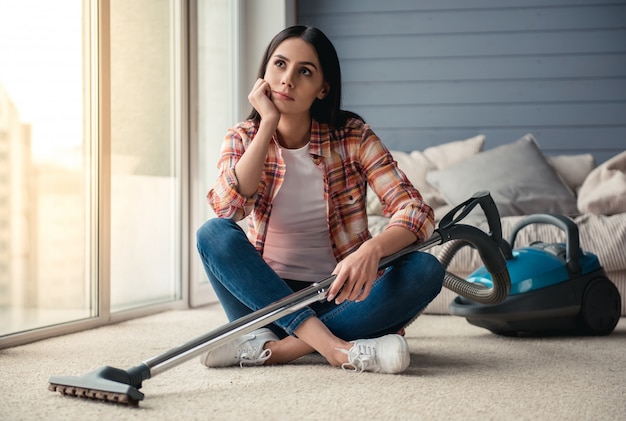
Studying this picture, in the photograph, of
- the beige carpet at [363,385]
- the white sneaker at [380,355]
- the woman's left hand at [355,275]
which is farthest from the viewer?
the white sneaker at [380,355]

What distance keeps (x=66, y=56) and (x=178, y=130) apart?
81 centimetres

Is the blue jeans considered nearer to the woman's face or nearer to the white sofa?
the woman's face

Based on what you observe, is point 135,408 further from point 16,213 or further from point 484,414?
point 16,213

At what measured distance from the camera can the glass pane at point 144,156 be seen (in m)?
2.97

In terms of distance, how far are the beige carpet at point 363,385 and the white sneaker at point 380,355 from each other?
1.0 inches

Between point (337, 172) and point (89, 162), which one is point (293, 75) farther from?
point (89, 162)

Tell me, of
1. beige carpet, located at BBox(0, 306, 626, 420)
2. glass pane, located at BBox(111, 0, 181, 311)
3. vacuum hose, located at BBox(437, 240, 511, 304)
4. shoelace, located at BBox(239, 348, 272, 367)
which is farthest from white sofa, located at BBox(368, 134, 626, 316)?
shoelace, located at BBox(239, 348, 272, 367)

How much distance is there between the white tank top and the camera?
199 cm

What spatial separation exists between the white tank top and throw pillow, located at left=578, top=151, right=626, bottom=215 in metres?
1.66

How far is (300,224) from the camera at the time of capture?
1991 millimetres

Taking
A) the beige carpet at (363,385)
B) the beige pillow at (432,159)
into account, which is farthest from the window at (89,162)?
the beige pillow at (432,159)

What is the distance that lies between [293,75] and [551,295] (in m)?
1.06

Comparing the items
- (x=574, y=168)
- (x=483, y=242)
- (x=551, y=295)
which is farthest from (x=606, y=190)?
(x=483, y=242)

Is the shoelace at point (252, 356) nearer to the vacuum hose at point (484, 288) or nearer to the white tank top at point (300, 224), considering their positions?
the white tank top at point (300, 224)
